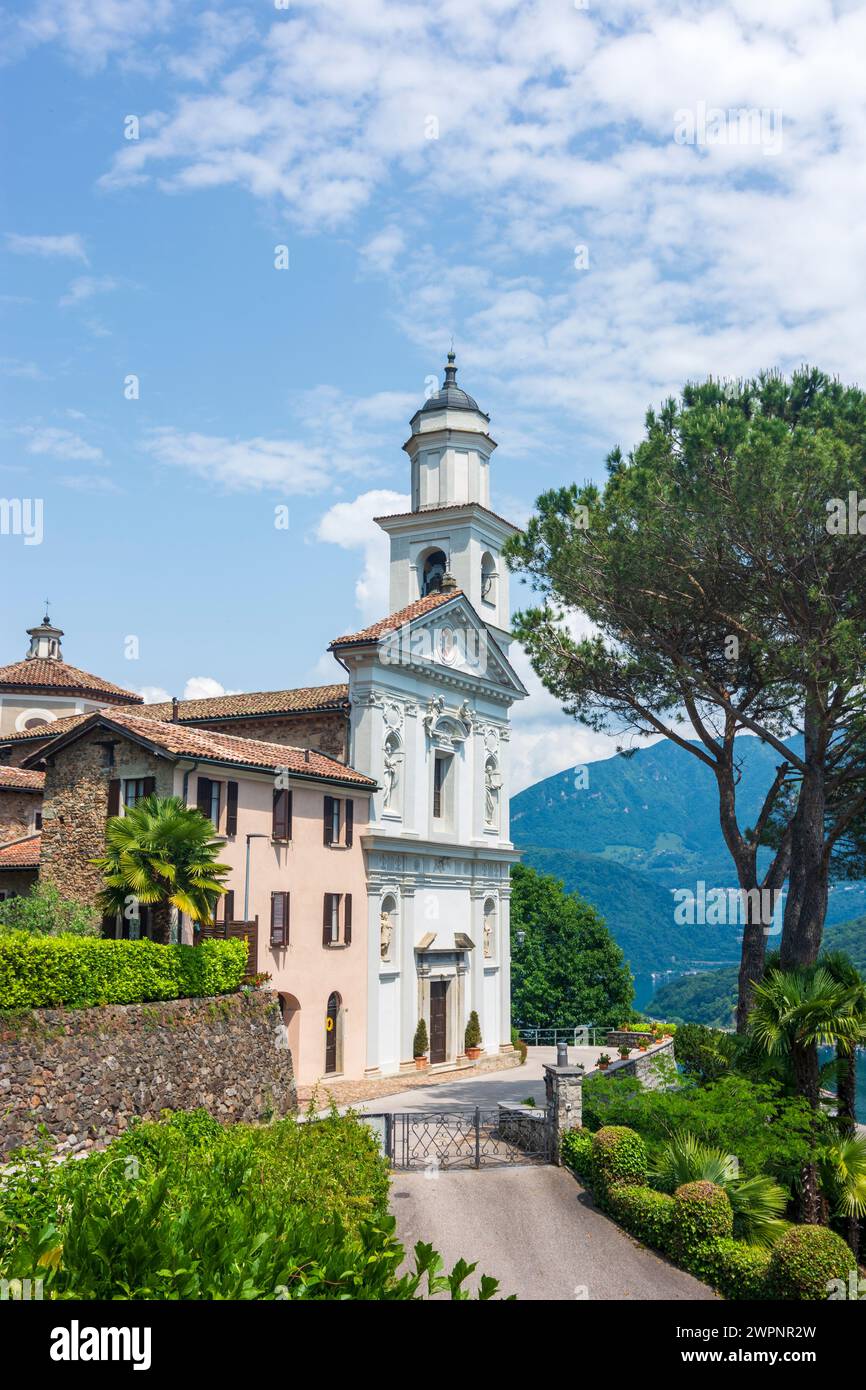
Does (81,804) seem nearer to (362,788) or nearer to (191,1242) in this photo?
(362,788)

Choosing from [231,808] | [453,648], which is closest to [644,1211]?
[231,808]

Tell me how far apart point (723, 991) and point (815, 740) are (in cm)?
16443

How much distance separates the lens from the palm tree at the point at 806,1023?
69.8 feet

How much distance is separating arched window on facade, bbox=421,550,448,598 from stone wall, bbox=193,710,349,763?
8.80 meters

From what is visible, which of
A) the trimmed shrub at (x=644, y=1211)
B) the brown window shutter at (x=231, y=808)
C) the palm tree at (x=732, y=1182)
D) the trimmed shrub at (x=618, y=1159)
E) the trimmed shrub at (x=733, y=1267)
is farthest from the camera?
the brown window shutter at (x=231, y=808)

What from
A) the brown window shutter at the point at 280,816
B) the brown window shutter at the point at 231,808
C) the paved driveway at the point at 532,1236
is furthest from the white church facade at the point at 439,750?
the paved driveway at the point at 532,1236

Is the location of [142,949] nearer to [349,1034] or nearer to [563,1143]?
[563,1143]

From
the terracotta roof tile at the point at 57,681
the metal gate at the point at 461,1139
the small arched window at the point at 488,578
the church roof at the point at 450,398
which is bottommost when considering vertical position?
the metal gate at the point at 461,1139

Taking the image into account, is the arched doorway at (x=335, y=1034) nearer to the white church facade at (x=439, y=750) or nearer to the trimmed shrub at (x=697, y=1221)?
the white church facade at (x=439, y=750)

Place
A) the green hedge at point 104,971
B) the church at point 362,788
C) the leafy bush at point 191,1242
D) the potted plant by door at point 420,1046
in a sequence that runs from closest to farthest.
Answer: the leafy bush at point 191,1242, the green hedge at point 104,971, the church at point 362,788, the potted plant by door at point 420,1046

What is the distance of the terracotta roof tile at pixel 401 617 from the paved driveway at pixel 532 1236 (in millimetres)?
19064

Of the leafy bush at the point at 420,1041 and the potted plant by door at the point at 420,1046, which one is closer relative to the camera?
the potted plant by door at the point at 420,1046

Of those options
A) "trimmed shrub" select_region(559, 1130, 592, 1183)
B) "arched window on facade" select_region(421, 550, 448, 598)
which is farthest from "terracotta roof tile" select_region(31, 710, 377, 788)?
"trimmed shrub" select_region(559, 1130, 592, 1183)

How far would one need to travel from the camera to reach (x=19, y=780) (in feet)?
116
